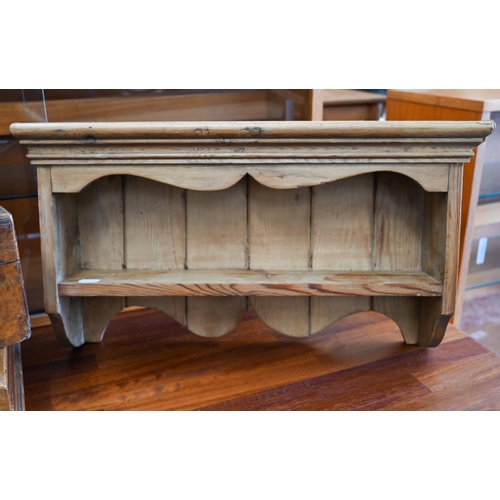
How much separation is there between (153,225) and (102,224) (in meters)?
0.09

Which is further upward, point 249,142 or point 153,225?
point 249,142

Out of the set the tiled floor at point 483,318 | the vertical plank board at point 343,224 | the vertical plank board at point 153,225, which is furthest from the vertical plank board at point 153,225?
the tiled floor at point 483,318

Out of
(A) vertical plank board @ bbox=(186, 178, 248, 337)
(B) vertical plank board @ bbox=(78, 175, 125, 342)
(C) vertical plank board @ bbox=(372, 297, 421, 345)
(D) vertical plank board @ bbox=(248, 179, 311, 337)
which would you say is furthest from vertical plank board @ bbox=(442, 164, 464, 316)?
(B) vertical plank board @ bbox=(78, 175, 125, 342)

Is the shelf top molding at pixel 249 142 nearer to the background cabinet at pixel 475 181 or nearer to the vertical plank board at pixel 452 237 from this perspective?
the vertical plank board at pixel 452 237

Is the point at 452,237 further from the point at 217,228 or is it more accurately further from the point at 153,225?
the point at 153,225

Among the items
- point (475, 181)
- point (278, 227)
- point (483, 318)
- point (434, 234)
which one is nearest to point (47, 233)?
point (278, 227)

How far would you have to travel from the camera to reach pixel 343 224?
39.3 inches

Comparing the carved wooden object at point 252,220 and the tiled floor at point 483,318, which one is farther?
the tiled floor at point 483,318

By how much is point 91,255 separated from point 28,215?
23 cm

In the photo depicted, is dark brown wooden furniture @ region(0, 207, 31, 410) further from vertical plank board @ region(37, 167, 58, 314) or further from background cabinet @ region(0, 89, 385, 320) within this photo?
background cabinet @ region(0, 89, 385, 320)

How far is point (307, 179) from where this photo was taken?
0.88 meters

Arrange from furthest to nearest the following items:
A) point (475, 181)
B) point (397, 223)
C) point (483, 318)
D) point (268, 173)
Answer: point (483, 318) < point (475, 181) < point (397, 223) < point (268, 173)

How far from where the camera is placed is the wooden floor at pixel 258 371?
91 centimetres

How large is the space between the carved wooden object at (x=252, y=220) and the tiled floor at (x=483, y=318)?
0.65m
